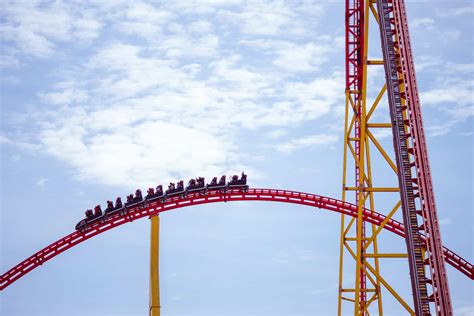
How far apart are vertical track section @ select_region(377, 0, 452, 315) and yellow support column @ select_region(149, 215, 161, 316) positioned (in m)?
9.08

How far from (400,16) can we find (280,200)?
363 inches

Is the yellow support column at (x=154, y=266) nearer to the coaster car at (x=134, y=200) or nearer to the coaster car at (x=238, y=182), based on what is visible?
the coaster car at (x=134, y=200)

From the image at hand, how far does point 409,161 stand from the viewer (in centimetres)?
1842

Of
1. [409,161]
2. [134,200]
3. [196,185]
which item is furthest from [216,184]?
[409,161]

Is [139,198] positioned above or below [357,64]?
below

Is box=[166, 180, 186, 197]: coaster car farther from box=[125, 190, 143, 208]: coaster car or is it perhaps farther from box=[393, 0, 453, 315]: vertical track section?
box=[393, 0, 453, 315]: vertical track section

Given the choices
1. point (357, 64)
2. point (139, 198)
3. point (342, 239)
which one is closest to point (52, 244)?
point (139, 198)

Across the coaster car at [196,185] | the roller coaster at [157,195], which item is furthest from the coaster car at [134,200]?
the coaster car at [196,185]

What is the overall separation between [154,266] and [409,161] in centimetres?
969

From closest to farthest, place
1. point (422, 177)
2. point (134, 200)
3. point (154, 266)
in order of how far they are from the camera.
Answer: point (422, 177), point (154, 266), point (134, 200)

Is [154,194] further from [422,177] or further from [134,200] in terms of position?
[422,177]

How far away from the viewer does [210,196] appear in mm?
25344

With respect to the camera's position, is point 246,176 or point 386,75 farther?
point 246,176

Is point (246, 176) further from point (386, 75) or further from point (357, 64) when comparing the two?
point (386, 75)
